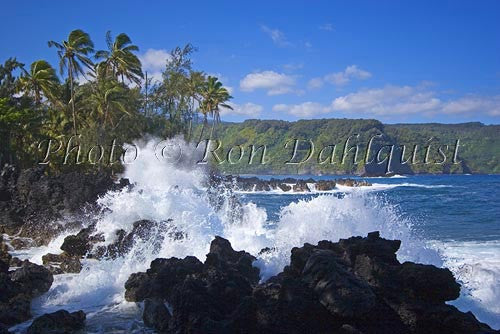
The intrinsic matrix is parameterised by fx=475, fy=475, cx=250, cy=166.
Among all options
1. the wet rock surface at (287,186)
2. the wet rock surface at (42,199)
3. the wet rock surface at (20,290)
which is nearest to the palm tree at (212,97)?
the wet rock surface at (287,186)

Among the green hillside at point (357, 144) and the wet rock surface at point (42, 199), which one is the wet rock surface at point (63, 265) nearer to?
the wet rock surface at point (42, 199)

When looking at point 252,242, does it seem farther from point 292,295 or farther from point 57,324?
point 57,324

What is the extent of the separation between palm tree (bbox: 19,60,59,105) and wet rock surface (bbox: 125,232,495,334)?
28.6m

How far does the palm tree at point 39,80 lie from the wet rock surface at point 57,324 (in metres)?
28.4

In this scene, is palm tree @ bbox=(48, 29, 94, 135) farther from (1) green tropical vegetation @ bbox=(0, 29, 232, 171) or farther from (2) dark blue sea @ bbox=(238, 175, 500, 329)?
(2) dark blue sea @ bbox=(238, 175, 500, 329)

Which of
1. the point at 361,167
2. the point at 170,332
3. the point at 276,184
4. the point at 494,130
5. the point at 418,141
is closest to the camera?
the point at 170,332

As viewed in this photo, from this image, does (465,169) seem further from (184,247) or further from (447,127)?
(184,247)

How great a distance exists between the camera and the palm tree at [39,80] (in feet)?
108

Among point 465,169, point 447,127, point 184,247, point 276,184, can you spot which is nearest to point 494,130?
point 447,127

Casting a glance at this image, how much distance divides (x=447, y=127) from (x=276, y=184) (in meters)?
125

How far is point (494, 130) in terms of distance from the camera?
154m

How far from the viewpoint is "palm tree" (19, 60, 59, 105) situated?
33062 mm

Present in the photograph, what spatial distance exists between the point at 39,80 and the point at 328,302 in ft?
103

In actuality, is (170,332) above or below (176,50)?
A: below
